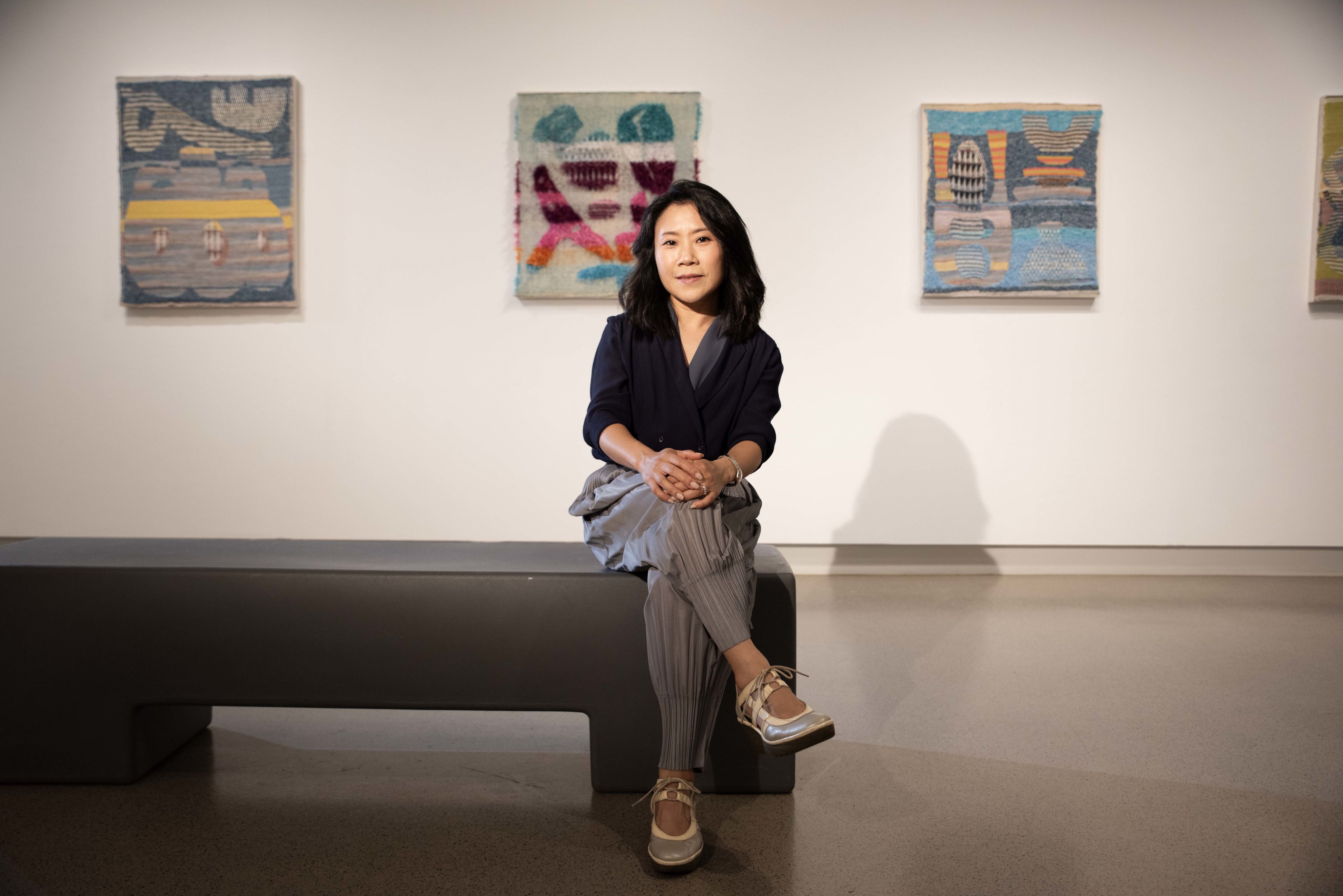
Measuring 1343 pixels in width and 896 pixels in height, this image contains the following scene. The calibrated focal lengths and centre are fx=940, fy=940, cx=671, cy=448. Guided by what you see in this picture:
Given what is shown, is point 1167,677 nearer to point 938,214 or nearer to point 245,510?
point 938,214

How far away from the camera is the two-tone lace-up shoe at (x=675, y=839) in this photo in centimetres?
131

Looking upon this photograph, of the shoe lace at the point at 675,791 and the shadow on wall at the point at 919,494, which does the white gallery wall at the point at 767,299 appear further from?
the shoe lace at the point at 675,791

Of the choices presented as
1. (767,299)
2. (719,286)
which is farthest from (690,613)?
(767,299)

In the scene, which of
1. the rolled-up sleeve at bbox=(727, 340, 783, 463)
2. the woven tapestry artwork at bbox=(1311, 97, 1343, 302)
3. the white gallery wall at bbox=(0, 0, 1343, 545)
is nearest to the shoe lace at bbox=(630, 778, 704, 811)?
the rolled-up sleeve at bbox=(727, 340, 783, 463)

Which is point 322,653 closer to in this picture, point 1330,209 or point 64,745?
point 64,745

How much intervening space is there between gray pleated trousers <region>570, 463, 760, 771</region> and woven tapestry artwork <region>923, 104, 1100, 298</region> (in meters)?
2.23

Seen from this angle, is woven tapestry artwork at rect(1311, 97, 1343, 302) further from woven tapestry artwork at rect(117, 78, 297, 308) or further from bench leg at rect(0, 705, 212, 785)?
bench leg at rect(0, 705, 212, 785)

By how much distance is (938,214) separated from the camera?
3344 mm

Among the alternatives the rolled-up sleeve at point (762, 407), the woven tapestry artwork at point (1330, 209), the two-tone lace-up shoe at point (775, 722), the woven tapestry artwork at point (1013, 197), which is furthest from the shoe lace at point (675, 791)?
the woven tapestry artwork at point (1330, 209)

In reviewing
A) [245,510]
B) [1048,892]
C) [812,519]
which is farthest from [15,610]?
[812,519]

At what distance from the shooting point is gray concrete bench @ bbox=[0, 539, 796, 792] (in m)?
1.59

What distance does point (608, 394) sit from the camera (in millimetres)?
1705

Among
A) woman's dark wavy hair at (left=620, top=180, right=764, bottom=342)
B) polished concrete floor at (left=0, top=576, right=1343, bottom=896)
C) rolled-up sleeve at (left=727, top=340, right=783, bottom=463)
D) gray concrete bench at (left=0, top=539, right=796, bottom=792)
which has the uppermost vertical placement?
woman's dark wavy hair at (left=620, top=180, right=764, bottom=342)

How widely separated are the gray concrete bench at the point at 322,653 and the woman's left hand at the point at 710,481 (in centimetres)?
19
